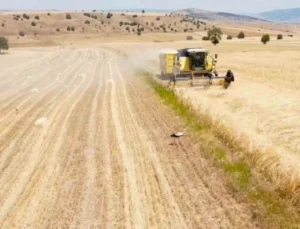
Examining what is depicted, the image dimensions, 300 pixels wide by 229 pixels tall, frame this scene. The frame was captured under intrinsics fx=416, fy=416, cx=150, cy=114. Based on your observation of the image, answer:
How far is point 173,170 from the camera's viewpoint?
12000 millimetres

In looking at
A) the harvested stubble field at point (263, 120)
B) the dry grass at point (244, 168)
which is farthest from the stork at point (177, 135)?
the harvested stubble field at point (263, 120)

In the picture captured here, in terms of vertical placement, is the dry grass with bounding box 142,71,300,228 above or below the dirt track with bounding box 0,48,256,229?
above

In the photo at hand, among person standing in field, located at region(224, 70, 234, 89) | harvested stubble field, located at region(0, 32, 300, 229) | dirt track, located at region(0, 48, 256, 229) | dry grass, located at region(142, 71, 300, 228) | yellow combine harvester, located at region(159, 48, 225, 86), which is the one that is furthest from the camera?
yellow combine harvester, located at region(159, 48, 225, 86)

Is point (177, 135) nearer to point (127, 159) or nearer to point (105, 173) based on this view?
point (127, 159)

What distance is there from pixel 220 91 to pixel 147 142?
1191 cm

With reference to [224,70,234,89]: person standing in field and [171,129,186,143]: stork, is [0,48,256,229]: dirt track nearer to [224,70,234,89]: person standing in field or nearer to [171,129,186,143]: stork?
[171,129,186,143]: stork

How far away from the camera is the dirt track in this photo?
9305 mm

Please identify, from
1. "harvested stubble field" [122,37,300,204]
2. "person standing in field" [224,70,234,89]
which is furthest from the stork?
"person standing in field" [224,70,234,89]

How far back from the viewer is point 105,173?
1184 centimetres

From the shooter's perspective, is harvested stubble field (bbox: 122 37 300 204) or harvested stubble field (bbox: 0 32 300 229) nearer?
harvested stubble field (bbox: 0 32 300 229)

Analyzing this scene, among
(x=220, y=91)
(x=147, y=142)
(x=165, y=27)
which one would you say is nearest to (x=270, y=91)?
(x=220, y=91)

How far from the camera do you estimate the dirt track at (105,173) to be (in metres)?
9.30

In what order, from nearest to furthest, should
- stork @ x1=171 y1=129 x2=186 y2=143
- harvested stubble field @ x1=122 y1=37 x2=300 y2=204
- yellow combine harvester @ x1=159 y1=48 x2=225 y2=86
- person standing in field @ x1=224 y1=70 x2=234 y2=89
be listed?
harvested stubble field @ x1=122 y1=37 x2=300 y2=204, stork @ x1=171 y1=129 x2=186 y2=143, person standing in field @ x1=224 y1=70 x2=234 y2=89, yellow combine harvester @ x1=159 y1=48 x2=225 y2=86

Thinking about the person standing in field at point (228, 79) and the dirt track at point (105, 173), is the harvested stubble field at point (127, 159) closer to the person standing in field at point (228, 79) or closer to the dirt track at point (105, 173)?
the dirt track at point (105, 173)
